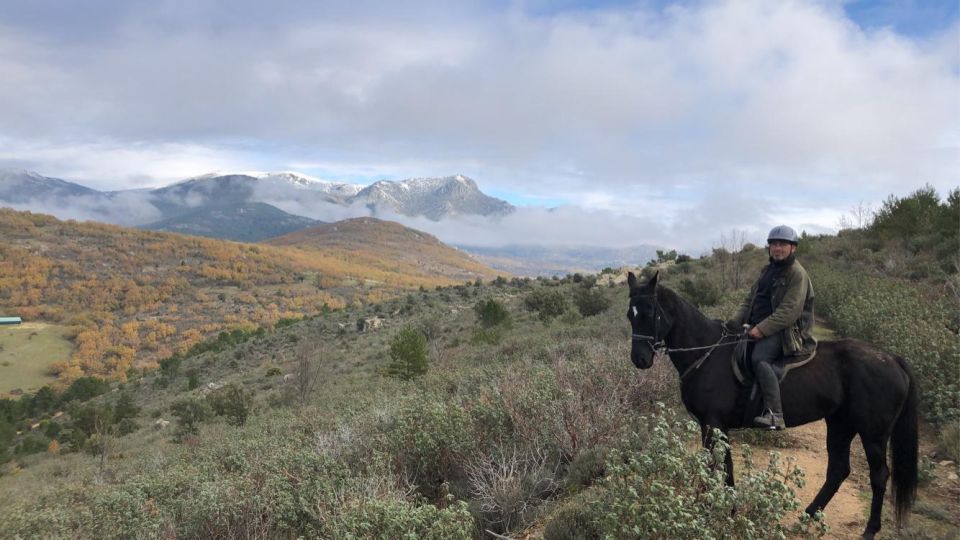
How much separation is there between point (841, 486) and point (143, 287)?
5030 inches

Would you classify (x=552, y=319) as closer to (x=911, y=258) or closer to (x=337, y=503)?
(x=911, y=258)

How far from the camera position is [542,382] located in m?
7.42

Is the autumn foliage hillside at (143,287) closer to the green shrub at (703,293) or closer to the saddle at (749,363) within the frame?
the green shrub at (703,293)

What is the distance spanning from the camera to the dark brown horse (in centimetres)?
477

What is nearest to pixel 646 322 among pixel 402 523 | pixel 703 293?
pixel 402 523

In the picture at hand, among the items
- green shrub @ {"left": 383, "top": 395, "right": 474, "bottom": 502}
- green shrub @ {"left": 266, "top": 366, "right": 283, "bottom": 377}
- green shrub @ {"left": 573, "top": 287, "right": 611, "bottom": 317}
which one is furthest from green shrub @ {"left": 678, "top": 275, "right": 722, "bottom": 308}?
green shrub @ {"left": 266, "top": 366, "right": 283, "bottom": 377}

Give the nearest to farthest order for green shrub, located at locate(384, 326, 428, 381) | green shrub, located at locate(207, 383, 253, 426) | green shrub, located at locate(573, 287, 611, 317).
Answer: green shrub, located at locate(384, 326, 428, 381)
green shrub, located at locate(207, 383, 253, 426)
green shrub, located at locate(573, 287, 611, 317)

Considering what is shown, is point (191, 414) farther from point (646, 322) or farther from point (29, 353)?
point (29, 353)

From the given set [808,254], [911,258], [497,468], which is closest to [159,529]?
[497,468]

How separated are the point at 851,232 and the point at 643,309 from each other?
97.0ft

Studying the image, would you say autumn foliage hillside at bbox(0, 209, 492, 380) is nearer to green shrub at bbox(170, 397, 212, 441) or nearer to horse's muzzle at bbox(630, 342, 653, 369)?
green shrub at bbox(170, 397, 212, 441)

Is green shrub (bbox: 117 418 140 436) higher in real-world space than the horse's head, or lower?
lower

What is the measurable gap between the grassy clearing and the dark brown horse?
3495 inches

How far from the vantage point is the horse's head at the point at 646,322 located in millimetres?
5199
